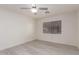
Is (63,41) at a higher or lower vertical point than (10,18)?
lower

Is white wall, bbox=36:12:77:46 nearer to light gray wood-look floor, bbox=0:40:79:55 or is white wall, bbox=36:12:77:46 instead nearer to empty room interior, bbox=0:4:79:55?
empty room interior, bbox=0:4:79:55

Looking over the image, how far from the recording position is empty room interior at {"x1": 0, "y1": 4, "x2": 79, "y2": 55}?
4.63 metres

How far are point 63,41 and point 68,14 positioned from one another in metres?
2.00

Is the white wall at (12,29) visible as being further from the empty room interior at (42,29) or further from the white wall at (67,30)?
the white wall at (67,30)

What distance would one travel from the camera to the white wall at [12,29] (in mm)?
4906

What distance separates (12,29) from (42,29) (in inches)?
153

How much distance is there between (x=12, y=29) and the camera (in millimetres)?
5738

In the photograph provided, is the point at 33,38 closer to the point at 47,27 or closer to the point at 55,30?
the point at 47,27

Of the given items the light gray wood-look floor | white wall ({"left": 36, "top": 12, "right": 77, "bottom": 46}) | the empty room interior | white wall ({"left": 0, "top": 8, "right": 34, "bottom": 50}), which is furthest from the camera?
white wall ({"left": 36, "top": 12, "right": 77, "bottom": 46})

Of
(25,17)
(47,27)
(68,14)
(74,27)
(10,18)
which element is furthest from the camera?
(47,27)

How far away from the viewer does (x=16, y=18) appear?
6262 mm

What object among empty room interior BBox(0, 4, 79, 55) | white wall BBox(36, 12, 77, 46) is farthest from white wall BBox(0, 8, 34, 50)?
white wall BBox(36, 12, 77, 46)

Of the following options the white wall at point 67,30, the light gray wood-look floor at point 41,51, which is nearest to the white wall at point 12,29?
the light gray wood-look floor at point 41,51

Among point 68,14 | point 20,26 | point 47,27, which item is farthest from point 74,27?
point 20,26
